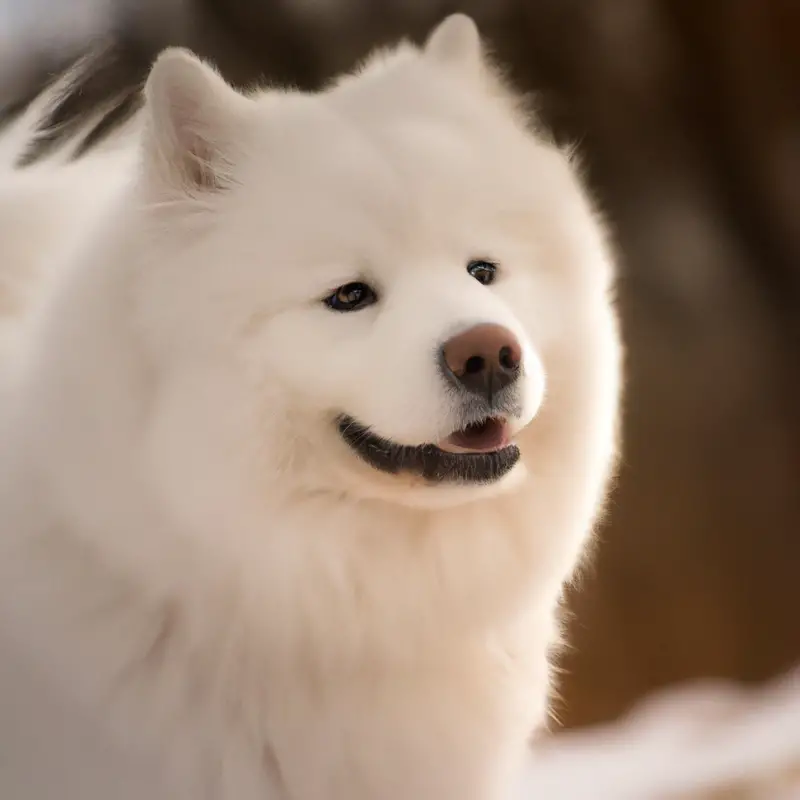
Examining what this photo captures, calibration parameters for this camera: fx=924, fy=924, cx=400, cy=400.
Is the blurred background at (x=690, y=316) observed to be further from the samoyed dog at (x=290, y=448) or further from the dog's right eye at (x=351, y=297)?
the dog's right eye at (x=351, y=297)

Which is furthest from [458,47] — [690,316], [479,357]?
[690,316]

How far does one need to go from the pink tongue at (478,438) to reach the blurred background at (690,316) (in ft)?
3.83

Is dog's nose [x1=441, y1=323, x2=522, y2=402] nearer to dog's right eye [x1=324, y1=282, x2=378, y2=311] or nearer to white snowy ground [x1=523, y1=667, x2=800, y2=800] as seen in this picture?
dog's right eye [x1=324, y1=282, x2=378, y2=311]

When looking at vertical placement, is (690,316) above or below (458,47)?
above

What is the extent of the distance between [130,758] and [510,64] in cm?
154

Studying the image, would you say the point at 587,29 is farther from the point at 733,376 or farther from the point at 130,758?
the point at 130,758

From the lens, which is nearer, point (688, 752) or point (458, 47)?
point (458, 47)

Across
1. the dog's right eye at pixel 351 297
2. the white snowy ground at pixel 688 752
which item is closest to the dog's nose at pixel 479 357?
the dog's right eye at pixel 351 297

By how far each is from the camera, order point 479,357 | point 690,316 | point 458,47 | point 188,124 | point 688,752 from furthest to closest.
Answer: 1. point 690,316
2. point 688,752
3. point 458,47
4. point 188,124
5. point 479,357

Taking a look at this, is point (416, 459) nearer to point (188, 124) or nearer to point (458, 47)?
point (188, 124)

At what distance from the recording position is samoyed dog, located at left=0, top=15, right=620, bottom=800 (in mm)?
911

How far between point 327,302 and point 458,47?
0.43 m

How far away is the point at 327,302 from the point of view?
923 millimetres

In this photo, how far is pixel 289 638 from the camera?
39.0 inches
